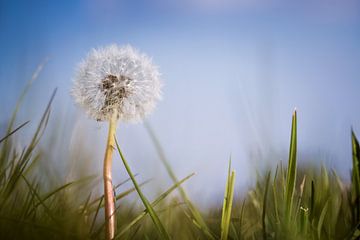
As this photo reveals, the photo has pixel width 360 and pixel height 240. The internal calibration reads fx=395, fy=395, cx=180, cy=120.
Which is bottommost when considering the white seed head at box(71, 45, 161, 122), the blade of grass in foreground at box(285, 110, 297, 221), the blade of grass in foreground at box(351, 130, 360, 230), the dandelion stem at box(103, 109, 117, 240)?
the blade of grass in foreground at box(351, 130, 360, 230)

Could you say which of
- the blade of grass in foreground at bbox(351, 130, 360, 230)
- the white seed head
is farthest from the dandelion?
the blade of grass in foreground at bbox(351, 130, 360, 230)

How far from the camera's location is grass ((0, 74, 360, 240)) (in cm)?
55

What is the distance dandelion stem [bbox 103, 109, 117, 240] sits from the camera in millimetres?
548

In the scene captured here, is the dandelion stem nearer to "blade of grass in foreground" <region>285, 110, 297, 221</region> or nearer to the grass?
the grass

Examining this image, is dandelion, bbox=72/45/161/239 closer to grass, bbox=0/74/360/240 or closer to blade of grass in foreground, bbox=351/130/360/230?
grass, bbox=0/74/360/240

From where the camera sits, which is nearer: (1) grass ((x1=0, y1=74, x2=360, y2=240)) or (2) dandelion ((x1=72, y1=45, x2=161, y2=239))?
(1) grass ((x1=0, y1=74, x2=360, y2=240))

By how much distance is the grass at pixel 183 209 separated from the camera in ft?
1.81

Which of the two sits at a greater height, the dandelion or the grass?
the dandelion

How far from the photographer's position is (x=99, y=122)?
31.3 inches

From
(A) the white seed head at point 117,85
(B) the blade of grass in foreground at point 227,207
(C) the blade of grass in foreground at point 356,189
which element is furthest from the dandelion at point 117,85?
(C) the blade of grass in foreground at point 356,189

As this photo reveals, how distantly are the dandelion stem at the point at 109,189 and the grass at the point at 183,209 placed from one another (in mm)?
38

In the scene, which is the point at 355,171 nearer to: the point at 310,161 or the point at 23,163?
the point at 310,161

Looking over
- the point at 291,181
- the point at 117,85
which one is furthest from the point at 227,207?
the point at 117,85

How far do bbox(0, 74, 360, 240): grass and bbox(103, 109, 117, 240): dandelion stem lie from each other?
1.5 inches
